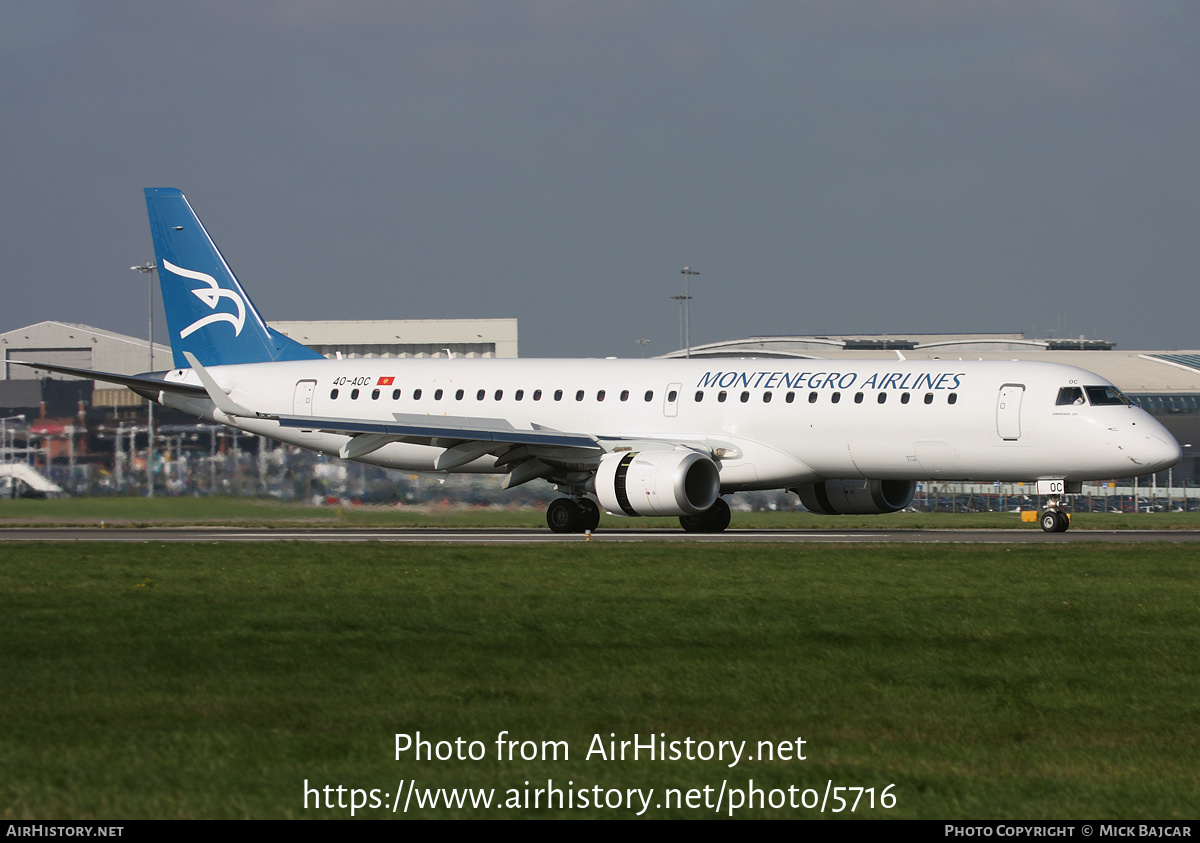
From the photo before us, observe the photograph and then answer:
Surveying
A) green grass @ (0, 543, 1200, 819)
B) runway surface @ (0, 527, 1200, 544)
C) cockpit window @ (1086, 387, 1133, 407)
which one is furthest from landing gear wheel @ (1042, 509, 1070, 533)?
green grass @ (0, 543, 1200, 819)

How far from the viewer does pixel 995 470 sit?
2961 centimetres

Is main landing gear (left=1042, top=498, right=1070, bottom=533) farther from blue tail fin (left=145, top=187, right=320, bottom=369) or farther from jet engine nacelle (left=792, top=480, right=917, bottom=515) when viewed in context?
blue tail fin (left=145, top=187, right=320, bottom=369)

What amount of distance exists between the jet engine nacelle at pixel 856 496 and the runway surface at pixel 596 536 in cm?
56

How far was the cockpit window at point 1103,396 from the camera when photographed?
29031 millimetres

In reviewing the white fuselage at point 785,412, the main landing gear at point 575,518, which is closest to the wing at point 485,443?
the white fuselage at point 785,412

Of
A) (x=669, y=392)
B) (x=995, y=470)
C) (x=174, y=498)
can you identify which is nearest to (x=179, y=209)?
(x=174, y=498)

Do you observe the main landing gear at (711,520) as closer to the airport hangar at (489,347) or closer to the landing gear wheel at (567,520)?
the landing gear wheel at (567,520)

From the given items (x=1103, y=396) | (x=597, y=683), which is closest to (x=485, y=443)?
(x=1103, y=396)

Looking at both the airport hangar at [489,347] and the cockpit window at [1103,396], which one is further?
the airport hangar at [489,347]

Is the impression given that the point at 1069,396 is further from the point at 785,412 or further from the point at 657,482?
the point at 657,482

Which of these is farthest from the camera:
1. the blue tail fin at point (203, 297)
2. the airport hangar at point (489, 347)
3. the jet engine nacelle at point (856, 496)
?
the airport hangar at point (489, 347)

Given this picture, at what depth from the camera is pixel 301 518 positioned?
36281mm

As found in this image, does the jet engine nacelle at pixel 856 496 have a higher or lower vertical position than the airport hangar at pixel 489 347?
lower

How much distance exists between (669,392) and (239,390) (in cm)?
1169
